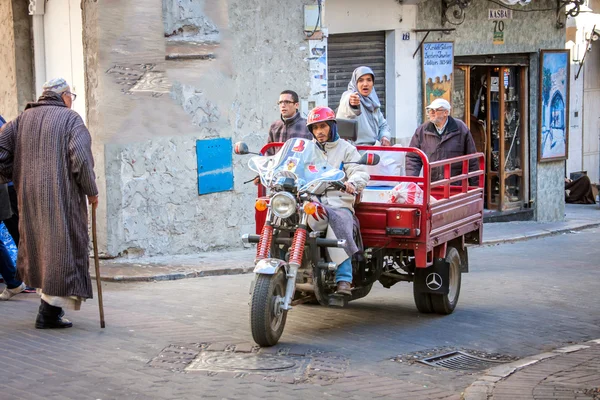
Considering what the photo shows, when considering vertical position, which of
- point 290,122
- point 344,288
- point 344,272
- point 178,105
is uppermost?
point 178,105

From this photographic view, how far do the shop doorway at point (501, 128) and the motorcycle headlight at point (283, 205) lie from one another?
10143 mm

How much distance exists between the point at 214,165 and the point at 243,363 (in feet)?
18.2

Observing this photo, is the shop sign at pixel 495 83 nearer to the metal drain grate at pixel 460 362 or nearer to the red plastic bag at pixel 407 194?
the red plastic bag at pixel 407 194

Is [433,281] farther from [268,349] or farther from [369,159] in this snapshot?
[268,349]

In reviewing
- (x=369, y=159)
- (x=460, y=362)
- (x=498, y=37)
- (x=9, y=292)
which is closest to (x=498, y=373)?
(x=460, y=362)

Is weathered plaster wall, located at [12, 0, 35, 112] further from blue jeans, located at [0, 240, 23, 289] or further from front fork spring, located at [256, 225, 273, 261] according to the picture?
front fork spring, located at [256, 225, 273, 261]

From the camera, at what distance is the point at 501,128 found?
17.4 metres

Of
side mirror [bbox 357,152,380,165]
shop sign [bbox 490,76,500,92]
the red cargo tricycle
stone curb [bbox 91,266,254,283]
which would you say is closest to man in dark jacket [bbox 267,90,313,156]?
the red cargo tricycle

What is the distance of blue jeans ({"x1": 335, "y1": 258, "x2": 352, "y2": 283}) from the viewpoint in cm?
763

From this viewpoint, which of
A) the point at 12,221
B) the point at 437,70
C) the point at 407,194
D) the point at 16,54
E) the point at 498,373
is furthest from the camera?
the point at 437,70

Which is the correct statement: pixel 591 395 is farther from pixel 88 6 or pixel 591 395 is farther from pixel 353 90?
pixel 88 6

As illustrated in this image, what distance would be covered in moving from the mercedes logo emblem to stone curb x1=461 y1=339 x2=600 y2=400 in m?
1.24

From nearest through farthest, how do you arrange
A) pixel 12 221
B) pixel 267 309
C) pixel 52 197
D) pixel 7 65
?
pixel 267 309, pixel 52 197, pixel 12 221, pixel 7 65

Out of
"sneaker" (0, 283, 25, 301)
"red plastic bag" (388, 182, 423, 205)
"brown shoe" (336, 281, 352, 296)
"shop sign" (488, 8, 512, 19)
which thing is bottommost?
"sneaker" (0, 283, 25, 301)
